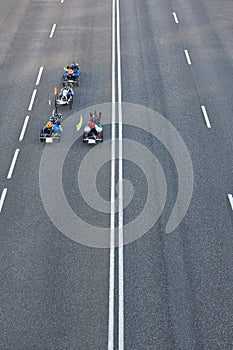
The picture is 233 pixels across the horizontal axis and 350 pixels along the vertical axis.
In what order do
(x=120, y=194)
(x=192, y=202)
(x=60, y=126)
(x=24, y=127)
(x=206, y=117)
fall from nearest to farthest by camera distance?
1. (x=192, y=202)
2. (x=120, y=194)
3. (x=60, y=126)
4. (x=24, y=127)
5. (x=206, y=117)

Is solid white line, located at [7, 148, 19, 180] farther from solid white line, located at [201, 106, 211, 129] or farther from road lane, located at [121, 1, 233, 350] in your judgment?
solid white line, located at [201, 106, 211, 129]

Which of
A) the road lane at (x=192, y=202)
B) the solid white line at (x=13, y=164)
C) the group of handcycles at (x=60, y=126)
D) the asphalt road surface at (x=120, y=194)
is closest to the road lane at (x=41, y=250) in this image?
the asphalt road surface at (x=120, y=194)

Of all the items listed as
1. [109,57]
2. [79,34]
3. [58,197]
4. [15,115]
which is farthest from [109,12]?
[58,197]

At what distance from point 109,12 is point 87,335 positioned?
1121 inches

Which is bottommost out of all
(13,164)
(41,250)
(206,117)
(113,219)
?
(41,250)

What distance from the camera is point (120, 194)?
70.4 ft

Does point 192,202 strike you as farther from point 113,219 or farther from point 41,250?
point 41,250

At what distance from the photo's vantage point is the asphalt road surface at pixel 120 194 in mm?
16219

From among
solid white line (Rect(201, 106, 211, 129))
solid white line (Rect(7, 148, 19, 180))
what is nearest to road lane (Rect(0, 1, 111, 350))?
Result: solid white line (Rect(7, 148, 19, 180))

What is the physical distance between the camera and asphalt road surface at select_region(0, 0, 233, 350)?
53.2 ft

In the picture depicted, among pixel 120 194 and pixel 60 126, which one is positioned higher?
Result: pixel 60 126

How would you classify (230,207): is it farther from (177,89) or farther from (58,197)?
(177,89)

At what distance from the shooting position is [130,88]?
29.3 m

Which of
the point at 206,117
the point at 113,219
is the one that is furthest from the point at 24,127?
the point at 206,117
